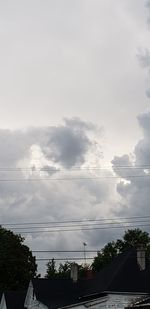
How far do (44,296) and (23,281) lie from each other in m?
26.9

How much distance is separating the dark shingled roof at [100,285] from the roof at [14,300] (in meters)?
6.13

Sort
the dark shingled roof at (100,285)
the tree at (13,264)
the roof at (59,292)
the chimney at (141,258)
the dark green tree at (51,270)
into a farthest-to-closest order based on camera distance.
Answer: the dark green tree at (51,270), the tree at (13,264), the roof at (59,292), the chimney at (141,258), the dark shingled roof at (100,285)

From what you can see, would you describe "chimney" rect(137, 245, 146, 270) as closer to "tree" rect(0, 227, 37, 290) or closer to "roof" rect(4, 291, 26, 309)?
"roof" rect(4, 291, 26, 309)

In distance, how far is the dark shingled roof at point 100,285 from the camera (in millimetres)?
46125

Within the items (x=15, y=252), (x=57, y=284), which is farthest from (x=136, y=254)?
(x=15, y=252)

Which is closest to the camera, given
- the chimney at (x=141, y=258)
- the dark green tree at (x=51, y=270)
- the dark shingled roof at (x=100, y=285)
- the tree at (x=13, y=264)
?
the dark shingled roof at (x=100, y=285)

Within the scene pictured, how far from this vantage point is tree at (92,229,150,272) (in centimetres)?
8281

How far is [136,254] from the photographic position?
50344mm

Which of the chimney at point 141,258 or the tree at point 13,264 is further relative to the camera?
the tree at point 13,264

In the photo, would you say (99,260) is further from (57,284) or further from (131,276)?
(131,276)

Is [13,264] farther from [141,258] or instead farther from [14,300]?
[141,258]

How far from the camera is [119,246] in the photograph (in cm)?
8450

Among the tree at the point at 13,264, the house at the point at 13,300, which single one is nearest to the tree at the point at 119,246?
the tree at the point at 13,264

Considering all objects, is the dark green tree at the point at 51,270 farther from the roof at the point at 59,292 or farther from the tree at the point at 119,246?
the roof at the point at 59,292
